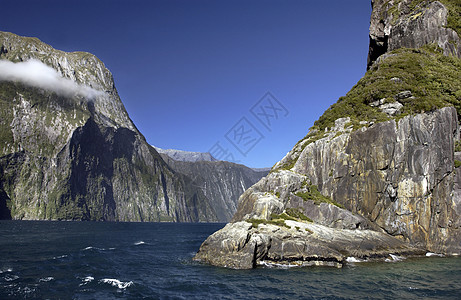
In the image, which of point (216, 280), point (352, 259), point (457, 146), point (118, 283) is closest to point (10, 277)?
point (118, 283)

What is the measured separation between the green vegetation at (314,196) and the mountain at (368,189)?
6.9 inches

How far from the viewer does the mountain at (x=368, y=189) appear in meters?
42.7

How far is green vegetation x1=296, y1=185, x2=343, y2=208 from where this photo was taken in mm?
53125

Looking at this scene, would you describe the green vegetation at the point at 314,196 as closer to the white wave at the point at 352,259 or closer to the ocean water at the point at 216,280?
the white wave at the point at 352,259

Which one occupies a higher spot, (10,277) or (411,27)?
(411,27)

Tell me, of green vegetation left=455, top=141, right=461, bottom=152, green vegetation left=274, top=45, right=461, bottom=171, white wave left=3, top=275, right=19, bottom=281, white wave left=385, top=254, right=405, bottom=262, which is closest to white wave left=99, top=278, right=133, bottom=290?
white wave left=3, top=275, right=19, bottom=281

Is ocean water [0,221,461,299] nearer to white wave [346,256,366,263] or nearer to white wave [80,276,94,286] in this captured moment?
white wave [80,276,94,286]

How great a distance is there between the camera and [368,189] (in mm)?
55031

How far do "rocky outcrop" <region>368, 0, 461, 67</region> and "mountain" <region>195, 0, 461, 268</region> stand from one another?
42.9 feet

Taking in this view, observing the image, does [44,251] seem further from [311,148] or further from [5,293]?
[311,148]

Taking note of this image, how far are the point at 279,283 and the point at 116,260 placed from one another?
27159mm

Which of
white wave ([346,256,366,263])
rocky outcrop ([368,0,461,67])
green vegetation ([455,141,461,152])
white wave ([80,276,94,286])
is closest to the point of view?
white wave ([80,276,94,286])

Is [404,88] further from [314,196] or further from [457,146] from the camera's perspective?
[314,196]

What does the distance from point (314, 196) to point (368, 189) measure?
10.0 metres
